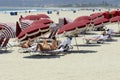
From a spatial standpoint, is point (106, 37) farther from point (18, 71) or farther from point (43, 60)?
point (18, 71)

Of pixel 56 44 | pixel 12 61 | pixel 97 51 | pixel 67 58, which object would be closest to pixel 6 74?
pixel 12 61

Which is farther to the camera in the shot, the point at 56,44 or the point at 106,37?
the point at 106,37

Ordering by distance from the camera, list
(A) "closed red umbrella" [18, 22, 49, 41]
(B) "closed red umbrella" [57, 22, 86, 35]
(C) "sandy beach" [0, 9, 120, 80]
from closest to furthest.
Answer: (C) "sandy beach" [0, 9, 120, 80] → (A) "closed red umbrella" [18, 22, 49, 41] → (B) "closed red umbrella" [57, 22, 86, 35]

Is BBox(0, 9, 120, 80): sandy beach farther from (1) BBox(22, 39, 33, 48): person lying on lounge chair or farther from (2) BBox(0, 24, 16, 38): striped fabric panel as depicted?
(2) BBox(0, 24, 16, 38): striped fabric panel

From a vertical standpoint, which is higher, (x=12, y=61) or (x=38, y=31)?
(x=38, y=31)

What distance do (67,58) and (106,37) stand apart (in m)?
6.39

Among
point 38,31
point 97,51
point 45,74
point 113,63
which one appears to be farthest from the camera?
point 97,51

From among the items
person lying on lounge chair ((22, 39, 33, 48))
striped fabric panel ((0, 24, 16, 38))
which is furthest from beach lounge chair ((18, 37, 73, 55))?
striped fabric panel ((0, 24, 16, 38))

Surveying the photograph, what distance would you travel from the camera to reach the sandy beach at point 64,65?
→ 11.3m

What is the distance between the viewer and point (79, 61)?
46.0 ft

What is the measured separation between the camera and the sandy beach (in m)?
11.3

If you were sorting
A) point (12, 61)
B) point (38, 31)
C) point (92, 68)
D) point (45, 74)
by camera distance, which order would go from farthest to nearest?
point (38, 31), point (12, 61), point (92, 68), point (45, 74)

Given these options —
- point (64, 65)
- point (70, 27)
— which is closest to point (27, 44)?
point (70, 27)

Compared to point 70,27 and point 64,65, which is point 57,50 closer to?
point 70,27
